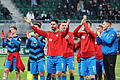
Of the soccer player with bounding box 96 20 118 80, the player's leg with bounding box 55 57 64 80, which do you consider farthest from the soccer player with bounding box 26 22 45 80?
the soccer player with bounding box 96 20 118 80

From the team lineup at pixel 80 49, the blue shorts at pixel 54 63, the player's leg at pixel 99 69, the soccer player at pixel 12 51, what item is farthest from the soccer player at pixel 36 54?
the player's leg at pixel 99 69

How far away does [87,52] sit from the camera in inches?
412

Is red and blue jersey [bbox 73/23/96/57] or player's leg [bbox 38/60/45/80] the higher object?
red and blue jersey [bbox 73/23/96/57]

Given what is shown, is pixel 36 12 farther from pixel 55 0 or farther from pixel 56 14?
pixel 55 0

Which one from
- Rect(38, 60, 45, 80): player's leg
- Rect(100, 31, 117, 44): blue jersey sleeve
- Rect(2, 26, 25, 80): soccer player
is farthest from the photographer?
Rect(2, 26, 25, 80): soccer player

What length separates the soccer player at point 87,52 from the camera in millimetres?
10352

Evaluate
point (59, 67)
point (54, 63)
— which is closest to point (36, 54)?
point (54, 63)

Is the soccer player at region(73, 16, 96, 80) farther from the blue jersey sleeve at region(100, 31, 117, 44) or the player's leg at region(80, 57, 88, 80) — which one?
the blue jersey sleeve at region(100, 31, 117, 44)

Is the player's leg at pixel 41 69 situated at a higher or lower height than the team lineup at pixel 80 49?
lower

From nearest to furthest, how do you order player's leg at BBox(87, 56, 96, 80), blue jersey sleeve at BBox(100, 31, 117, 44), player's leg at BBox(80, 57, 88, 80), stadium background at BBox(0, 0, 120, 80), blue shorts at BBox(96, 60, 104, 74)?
blue jersey sleeve at BBox(100, 31, 117, 44), player's leg at BBox(87, 56, 96, 80), player's leg at BBox(80, 57, 88, 80), blue shorts at BBox(96, 60, 104, 74), stadium background at BBox(0, 0, 120, 80)

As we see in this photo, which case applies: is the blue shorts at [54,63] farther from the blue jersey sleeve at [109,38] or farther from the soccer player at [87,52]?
the blue jersey sleeve at [109,38]

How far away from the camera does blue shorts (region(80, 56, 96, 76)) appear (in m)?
10.4

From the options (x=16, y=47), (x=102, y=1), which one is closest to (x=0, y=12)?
(x=102, y=1)

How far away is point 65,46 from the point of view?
11906mm
